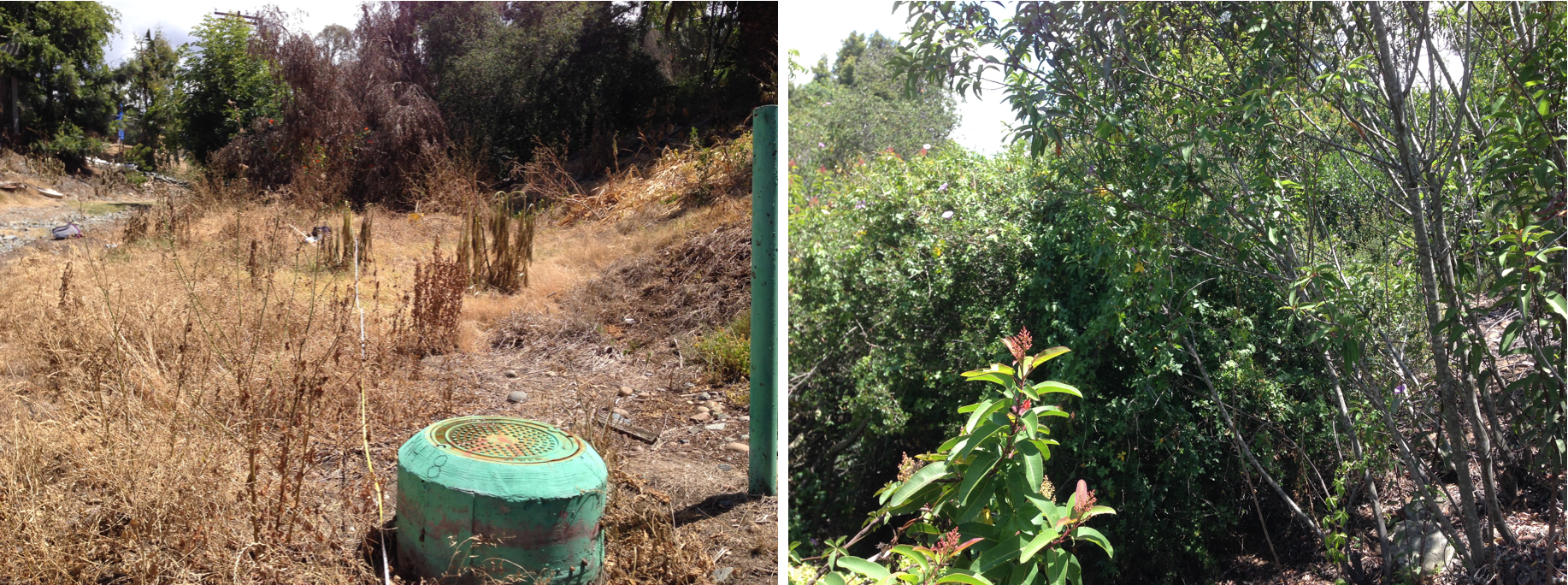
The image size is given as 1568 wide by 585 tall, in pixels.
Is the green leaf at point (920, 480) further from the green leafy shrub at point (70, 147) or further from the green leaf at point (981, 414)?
the green leafy shrub at point (70, 147)

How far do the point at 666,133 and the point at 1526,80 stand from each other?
33.0 feet

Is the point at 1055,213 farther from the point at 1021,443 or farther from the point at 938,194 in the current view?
the point at 1021,443

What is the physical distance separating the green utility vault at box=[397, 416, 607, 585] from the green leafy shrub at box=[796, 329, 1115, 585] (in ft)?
2.78

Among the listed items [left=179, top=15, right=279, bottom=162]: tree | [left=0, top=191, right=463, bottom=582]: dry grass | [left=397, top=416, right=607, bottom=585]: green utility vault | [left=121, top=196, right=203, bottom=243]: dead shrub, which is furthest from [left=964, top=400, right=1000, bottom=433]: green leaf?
[left=179, top=15, right=279, bottom=162]: tree

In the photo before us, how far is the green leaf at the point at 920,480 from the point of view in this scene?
1.51 m

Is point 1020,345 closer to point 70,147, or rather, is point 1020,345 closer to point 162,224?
point 162,224

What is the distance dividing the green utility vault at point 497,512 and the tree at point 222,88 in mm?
11597

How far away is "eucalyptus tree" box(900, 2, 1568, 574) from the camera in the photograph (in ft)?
7.40

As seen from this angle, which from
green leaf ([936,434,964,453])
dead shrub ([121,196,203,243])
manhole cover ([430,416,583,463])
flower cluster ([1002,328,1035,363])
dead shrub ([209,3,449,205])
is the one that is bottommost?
manhole cover ([430,416,583,463])

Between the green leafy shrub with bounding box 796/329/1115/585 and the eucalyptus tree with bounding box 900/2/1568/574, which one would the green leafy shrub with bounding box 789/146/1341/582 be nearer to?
the eucalyptus tree with bounding box 900/2/1568/574

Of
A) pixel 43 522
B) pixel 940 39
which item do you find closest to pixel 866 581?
pixel 940 39

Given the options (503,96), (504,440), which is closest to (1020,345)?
(504,440)

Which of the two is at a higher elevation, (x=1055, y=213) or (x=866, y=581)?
(x=1055, y=213)

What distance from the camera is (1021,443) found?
1445 mm
